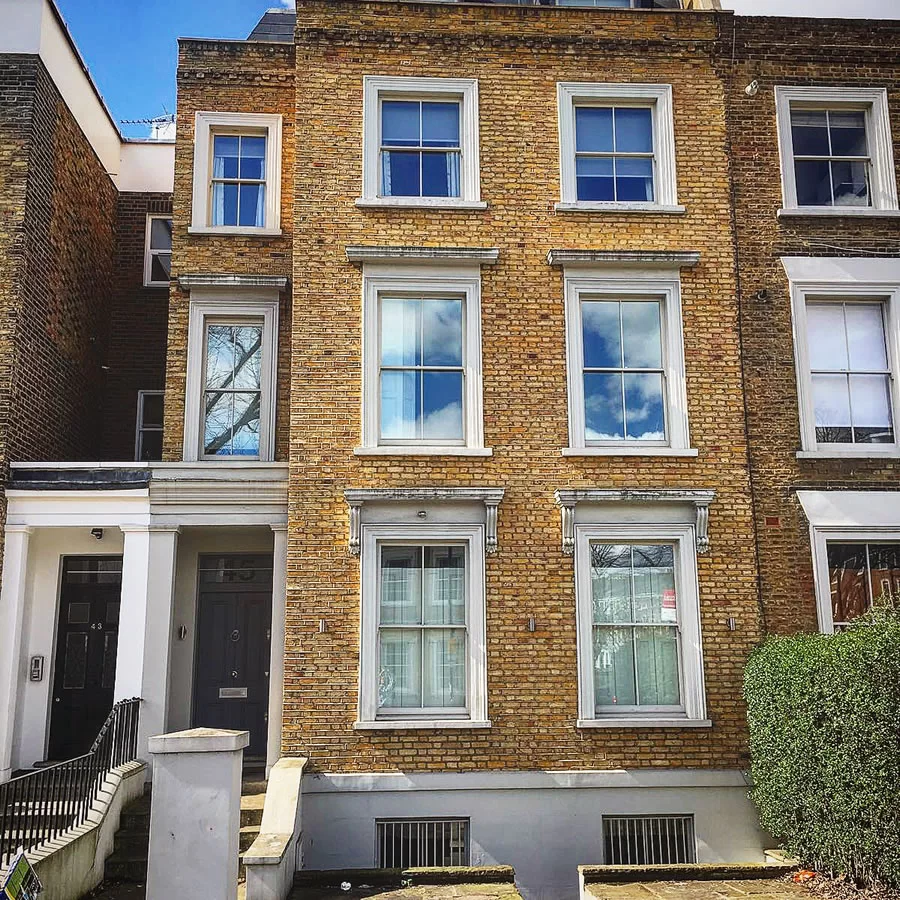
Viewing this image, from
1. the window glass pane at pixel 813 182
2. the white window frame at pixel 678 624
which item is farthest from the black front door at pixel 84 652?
the window glass pane at pixel 813 182

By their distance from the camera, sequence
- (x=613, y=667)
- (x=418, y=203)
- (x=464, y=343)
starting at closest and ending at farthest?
(x=613, y=667) → (x=464, y=343) → (x=418, y=203)

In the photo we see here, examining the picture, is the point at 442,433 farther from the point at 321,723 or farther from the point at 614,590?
the point at 321,723

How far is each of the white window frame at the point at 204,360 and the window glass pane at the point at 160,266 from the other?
3.59 m

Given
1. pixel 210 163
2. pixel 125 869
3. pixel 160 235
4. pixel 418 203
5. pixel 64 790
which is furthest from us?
pixel 160 235

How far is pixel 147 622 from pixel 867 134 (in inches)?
475

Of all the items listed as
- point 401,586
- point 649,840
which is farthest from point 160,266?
point 649,840

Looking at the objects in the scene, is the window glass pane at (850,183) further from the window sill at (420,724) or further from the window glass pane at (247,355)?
the window sill at (420,724)

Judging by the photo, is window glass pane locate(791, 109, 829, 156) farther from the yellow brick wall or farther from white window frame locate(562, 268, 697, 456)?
white window frame locate(562, 268, 697, 456)

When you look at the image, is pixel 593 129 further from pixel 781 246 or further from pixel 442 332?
pixel 442 332

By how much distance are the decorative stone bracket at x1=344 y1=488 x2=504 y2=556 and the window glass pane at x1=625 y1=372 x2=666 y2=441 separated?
205cm

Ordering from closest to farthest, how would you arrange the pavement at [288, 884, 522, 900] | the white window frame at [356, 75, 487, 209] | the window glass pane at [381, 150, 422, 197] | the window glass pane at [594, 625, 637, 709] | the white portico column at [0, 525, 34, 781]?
the pavement at [288, 884, 522, 900] → the window glass pane at [594, 625, 637, 709] → the white portico column at [0, 525, 34, 781] → the white window frame at [356, 75, 487, 209] → the window glass pane at [381, 150, 422, 197]

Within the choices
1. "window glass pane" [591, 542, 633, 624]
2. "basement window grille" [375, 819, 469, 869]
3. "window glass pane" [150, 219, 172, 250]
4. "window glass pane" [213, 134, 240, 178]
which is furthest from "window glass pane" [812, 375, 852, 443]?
"window glass pane" [150, 219, 172, 250]

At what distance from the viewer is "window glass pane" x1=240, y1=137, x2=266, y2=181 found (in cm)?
1448

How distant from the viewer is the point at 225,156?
47.4 feet
